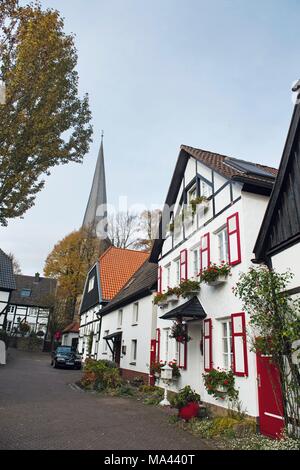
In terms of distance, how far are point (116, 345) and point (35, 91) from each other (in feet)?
54.5

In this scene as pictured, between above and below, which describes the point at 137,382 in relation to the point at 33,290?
below

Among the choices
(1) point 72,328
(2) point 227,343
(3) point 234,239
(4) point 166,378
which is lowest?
(4) point 166,378

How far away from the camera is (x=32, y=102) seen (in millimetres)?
9727

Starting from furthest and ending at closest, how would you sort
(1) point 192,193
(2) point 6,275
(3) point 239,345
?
(2) point 6,275, (1) point 192,193, (3) point 239,345

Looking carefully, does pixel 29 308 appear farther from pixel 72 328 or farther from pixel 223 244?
pixel 223 244

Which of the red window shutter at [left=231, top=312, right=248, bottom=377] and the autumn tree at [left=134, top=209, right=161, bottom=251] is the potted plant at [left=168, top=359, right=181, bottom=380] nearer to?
the red window shutter at [left=231, top=312, right=248, bottom=377]

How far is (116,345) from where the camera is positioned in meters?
22.1

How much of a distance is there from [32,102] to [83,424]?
8.61 metres

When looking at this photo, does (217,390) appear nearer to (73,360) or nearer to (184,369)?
(184,369)

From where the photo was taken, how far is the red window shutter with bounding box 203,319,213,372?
418 inches

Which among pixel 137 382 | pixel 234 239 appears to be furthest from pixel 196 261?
pixel 137 382

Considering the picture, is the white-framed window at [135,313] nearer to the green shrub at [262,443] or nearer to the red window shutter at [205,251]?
the red window shutter at [205,251]

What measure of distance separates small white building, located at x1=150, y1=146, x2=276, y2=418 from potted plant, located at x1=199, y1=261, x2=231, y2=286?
16cm

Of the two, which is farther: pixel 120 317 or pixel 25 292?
pixel 25 292
